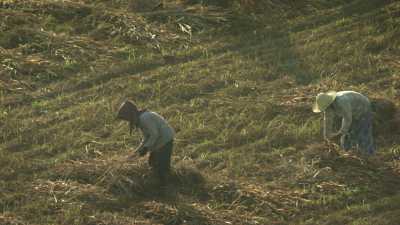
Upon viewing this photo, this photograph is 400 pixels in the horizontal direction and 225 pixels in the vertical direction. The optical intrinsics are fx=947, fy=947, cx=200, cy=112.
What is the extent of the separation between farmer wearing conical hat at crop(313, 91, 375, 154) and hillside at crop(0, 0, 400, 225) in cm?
24

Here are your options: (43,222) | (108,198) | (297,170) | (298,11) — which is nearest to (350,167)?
(297,170)

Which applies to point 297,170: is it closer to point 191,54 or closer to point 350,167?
point 350,167

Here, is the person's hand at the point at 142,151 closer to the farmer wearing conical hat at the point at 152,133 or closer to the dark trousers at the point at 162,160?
the farmer wearing conical hat at the point at 152,133

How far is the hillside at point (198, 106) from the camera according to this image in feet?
36.6

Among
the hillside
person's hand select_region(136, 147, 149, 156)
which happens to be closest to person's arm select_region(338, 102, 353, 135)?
the hillside

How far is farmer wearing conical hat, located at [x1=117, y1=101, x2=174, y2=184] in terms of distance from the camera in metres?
11.1

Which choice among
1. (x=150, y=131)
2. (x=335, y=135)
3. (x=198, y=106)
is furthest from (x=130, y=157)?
(x=198, y=106)

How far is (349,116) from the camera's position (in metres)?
12.1

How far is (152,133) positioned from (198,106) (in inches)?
127

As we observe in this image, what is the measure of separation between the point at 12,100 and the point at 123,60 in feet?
7.72

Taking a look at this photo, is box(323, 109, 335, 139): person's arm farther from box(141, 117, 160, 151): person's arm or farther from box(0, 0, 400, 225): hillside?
box(141, 117, 160, 151): person's arm

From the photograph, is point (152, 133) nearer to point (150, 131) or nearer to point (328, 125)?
point (150, 131)

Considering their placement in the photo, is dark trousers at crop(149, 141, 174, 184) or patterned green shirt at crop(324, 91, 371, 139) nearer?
dark trousers at crop(149, 141, 174, 184)

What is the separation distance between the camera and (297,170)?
12133 mm
